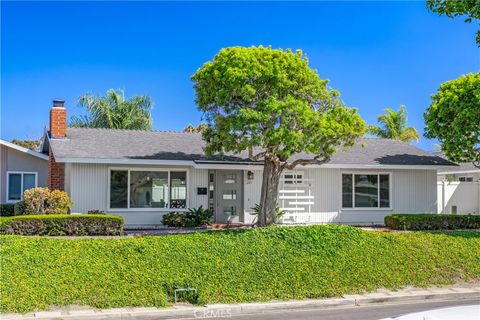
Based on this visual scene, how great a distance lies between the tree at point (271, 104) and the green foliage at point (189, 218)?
156 inches

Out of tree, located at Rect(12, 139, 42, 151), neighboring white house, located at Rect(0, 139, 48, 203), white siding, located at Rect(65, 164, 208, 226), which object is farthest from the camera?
tree, located at Rect(12, 139, 42, 151)

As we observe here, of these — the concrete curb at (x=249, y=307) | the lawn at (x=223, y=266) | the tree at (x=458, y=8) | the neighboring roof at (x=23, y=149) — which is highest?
the tree at (x=458, y=8)

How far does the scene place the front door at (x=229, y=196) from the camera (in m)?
20.8

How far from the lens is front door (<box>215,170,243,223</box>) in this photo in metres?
20.8

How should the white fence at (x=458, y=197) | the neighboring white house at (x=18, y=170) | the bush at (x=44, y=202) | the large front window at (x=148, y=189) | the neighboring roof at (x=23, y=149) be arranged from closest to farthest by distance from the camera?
1. the bush at (x=44, y=202)
2. the large front window at (x=148, y=189)
3. the neighboring roof at (x=23, y=149)
4. the neighboring white house at (x=18, y=170)
5. the white fence at (x=458, y=197)

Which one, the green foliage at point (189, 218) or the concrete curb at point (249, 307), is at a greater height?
the green foliage at point (189, 218)

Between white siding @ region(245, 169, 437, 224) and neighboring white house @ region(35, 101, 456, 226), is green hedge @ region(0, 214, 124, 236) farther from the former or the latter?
white siding @ region(245, 169, 437, 224)

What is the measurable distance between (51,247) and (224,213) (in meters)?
9.56

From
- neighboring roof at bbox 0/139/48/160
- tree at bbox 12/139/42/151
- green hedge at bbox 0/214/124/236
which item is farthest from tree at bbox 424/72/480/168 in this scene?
tree at bbox 12/139/42/151

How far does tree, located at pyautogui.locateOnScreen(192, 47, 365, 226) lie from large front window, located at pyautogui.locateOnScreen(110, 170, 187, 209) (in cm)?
438

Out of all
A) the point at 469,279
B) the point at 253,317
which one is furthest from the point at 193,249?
the point at 469,279

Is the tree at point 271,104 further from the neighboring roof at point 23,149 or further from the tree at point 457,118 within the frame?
the neighboring roof at point 23,149

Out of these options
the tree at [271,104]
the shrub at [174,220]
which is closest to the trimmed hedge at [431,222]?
the tree at [271,104]

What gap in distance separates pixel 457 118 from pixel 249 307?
12880mm
